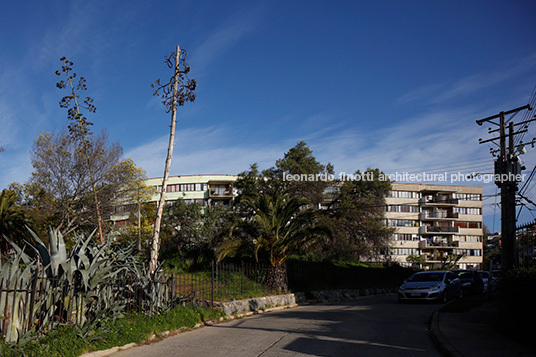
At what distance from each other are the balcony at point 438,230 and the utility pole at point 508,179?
55.9 metres

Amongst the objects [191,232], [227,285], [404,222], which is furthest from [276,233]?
[404,222]

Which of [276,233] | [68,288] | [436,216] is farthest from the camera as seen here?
[436,216]

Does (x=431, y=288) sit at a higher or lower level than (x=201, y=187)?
lower

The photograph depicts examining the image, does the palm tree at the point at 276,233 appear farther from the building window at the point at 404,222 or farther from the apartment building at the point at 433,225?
the building window at the point at 404,222

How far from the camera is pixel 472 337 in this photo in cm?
1002

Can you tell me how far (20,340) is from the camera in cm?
768

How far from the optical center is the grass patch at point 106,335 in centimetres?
762

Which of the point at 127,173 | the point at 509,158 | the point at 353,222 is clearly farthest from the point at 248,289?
the point at 127,173

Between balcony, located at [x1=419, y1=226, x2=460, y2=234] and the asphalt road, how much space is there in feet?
209

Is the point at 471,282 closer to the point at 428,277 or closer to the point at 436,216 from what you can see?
the point at 428,277

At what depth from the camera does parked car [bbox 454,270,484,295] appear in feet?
86.7

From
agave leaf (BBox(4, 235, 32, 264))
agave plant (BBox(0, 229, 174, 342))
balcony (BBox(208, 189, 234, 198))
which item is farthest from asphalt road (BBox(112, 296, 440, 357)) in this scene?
balcony (BBox(208, 189, 234, 198))

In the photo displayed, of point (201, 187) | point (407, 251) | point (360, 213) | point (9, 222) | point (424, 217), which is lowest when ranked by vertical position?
point (407, 251)

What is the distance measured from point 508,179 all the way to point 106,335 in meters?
14.5
